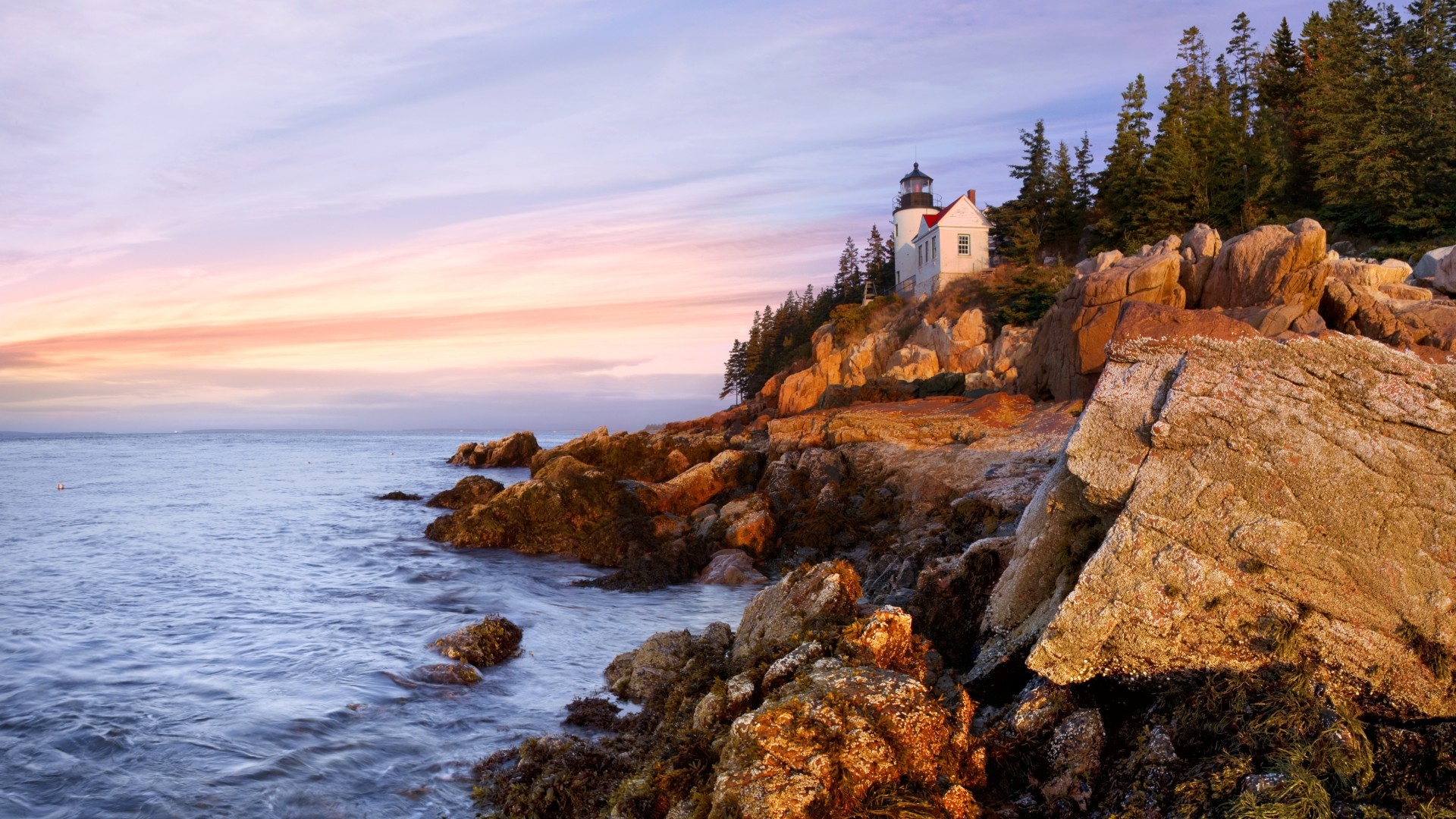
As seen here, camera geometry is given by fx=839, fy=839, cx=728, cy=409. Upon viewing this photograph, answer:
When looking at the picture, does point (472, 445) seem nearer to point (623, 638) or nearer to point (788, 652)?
point (623, 638)

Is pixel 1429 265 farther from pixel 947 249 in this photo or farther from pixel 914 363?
pixel 947 249

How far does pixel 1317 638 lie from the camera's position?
17.3ft

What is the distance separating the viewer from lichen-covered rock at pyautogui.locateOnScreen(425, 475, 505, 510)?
96.0ft

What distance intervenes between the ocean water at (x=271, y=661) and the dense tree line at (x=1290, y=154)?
39.6m

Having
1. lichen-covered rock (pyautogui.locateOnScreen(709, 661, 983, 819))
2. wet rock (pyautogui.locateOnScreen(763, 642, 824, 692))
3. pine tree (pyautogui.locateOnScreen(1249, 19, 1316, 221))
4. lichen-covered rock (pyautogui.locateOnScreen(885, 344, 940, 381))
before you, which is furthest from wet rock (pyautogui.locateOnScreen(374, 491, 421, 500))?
pine tree (pyautogui.locateOnScreen(1249, 19, 1316, 221))

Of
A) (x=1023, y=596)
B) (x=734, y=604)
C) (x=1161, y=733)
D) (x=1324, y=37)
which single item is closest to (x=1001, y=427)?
(x=734, y=604)

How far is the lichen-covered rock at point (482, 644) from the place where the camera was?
11906 millimetres

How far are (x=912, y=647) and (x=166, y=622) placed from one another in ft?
45.3

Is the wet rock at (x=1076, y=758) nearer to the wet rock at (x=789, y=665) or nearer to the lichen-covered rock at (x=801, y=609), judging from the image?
the wet rock at (x=789, y=665)

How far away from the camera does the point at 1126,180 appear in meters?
53.2

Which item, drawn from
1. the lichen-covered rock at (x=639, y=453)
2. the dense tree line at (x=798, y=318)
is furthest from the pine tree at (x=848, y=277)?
the lichen-covered rock at (x=639, y=453)

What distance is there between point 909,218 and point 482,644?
6667cm

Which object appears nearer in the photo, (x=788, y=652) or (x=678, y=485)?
(x=788, y=652)

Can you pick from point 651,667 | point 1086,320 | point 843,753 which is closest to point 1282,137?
point 1086,320
